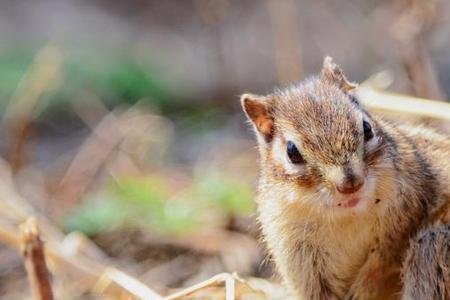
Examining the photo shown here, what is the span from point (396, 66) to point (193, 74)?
1.98 meters

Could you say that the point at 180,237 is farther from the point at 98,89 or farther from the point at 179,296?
the point at 98,89

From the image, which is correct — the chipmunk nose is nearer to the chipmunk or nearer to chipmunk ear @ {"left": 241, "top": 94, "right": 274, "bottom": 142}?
the chipmunk

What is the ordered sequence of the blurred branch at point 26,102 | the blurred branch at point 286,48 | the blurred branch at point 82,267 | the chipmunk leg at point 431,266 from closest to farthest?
the chipmunk leg at point 431,266
the blurred branch at point 82,267
the blurred branch at point 26,102
the blurred branch at point 286,48

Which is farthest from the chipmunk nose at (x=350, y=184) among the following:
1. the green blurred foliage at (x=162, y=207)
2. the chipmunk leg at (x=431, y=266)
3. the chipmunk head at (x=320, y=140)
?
the green blurred foliage at (x=162, y=207)

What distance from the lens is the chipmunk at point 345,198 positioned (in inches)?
135

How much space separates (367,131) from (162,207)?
7.88 ft

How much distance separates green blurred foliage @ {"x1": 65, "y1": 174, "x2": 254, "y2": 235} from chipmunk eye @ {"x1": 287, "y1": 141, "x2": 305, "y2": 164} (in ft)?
6.48

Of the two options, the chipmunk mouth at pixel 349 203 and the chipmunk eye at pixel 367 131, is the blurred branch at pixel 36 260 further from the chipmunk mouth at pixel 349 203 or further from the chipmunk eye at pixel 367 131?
the chipmunk eye at pixel 367 131

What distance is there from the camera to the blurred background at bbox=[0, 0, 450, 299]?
5512mm

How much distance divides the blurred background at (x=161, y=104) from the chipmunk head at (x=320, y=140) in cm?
69

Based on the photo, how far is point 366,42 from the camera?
9.05 meters

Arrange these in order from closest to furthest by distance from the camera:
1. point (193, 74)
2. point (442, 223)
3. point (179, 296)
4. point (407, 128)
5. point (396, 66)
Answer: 1. point (442, 223)
2. point (179, 296)
3. point (407, 128)
4. point (396, 66)
5. point (193, 74)

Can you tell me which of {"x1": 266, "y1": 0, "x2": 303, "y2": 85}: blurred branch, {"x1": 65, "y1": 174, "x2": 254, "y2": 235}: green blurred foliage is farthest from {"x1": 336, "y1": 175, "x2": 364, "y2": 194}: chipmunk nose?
{"x1": 266, "y1": 0, "x2": 303, "y2": 85}: blurred branch

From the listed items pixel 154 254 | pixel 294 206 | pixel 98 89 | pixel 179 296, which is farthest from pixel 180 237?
pixel 98 89
